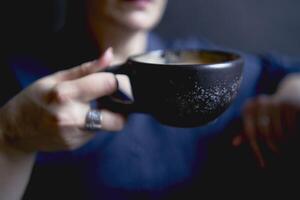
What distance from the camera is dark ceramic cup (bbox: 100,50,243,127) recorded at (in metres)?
0.39

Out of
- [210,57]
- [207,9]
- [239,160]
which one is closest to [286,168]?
[239,160]

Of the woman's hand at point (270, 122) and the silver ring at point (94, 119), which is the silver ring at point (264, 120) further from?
the silver ring at point (94, 119)

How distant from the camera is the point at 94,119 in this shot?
0.47m

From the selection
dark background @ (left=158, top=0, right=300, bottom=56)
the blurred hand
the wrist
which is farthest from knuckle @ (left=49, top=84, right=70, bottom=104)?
dark background @ (left=158, top=0, right=300, bottom=56)

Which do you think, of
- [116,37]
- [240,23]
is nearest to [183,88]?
[116,37]

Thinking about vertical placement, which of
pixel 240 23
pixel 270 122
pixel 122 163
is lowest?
pixel 122 163

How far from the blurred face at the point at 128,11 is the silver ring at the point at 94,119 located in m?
0.30

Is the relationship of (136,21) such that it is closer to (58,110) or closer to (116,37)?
(116,37)

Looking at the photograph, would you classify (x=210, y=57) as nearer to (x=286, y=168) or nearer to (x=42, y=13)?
(x=286, y=168)

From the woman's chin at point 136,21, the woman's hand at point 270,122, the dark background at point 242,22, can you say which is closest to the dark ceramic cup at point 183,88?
the woman's hand at point 270,122

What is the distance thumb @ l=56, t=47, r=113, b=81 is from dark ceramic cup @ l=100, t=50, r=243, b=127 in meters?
0.02

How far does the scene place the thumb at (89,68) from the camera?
447 mm

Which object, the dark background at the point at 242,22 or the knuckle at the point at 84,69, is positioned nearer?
the knuckle at the point at 84,69

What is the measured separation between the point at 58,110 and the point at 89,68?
0.23 ft
